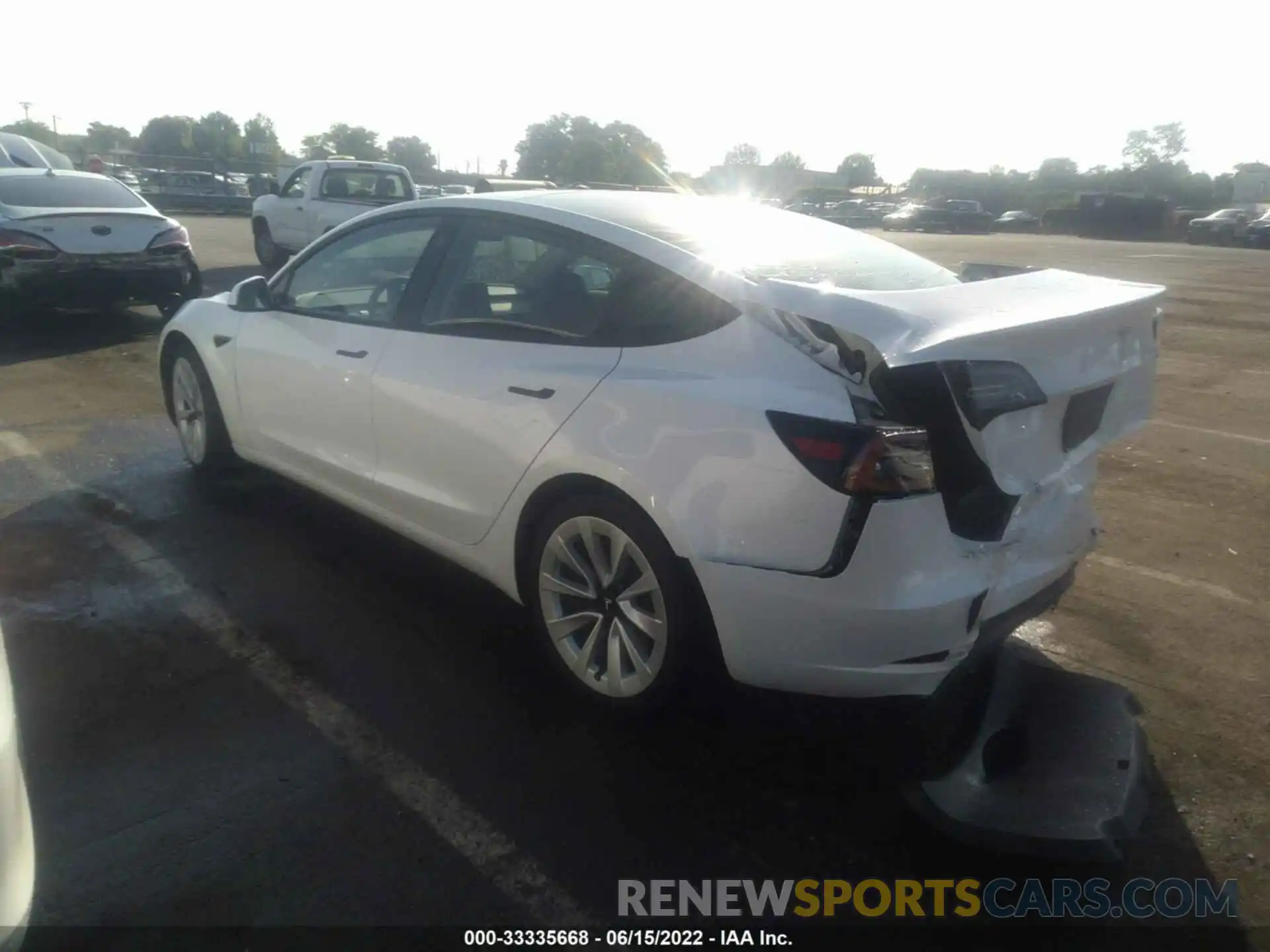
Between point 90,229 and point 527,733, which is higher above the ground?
point 90,229

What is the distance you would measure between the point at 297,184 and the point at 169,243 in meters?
6.06

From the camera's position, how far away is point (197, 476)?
5.73 meters

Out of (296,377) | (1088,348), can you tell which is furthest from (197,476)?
(1088,348)

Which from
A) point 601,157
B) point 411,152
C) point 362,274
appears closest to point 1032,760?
point 362,274

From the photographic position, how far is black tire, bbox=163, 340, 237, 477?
5.43 metres

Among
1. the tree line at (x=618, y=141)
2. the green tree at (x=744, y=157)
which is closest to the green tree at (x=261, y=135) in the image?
the tree line at (x=618, y=141)

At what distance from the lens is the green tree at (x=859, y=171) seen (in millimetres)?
84094

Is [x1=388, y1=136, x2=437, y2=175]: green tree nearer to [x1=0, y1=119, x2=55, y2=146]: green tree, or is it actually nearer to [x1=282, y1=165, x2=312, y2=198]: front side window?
[x1=0, y1=119, x2=55, y2=146]: green tree

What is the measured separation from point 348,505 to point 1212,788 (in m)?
3.45

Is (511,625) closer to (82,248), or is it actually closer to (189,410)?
(189,410)

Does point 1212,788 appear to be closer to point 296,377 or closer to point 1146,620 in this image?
point 1146,620

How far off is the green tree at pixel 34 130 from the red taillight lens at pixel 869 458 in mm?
64427

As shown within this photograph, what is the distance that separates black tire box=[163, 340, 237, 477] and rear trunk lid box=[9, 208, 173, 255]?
472 cm

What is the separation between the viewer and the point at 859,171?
8806 cm
